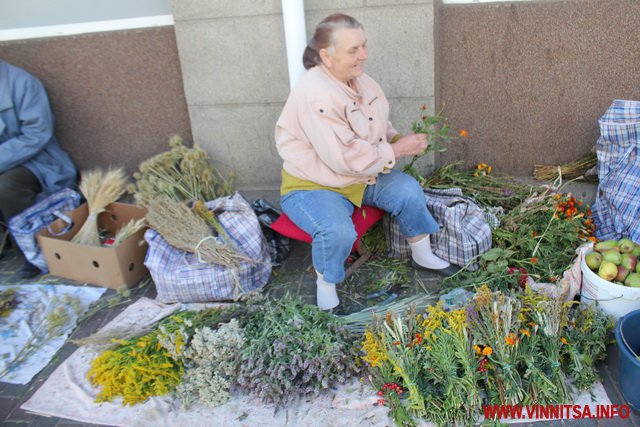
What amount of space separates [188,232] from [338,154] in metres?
1.17

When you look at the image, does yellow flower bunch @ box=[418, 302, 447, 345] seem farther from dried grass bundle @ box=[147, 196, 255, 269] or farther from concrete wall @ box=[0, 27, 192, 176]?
concrete wall @ box=[0, 27, 192, 176]

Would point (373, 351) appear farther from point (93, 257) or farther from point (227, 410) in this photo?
point (93, 257)

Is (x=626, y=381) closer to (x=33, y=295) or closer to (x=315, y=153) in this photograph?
(x=315, y=153)

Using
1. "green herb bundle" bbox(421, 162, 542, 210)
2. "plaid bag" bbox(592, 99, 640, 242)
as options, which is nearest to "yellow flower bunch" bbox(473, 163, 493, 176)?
"green herb bundle" bbox(421, 162, 542, 210)

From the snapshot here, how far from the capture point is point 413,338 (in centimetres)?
258

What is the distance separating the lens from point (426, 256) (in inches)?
131

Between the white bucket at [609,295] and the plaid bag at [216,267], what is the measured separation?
194cm

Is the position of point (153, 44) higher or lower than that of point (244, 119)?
higher

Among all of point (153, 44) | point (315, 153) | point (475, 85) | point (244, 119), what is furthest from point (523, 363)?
point (153, 44)

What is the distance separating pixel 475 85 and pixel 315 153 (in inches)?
61.2

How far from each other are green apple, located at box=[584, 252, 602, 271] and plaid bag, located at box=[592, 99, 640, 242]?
67 centimetres

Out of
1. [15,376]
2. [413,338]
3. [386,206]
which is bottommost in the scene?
[15,376]

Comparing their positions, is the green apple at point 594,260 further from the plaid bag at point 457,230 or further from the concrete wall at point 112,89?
the concrete wall at point 112,89

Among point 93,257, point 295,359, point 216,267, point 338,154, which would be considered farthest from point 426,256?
point 93,257
